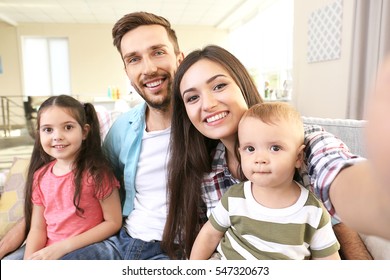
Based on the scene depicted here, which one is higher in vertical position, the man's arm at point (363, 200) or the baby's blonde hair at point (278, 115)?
the baby's blonde hair at point (278, 115)

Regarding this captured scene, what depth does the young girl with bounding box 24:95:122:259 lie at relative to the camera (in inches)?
33.3

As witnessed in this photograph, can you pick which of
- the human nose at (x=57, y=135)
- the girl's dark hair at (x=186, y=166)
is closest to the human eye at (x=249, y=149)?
the girl's dark hair at (x=186, y=166)

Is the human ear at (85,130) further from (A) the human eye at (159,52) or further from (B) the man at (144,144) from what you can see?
(A) the human eye at (159,52)

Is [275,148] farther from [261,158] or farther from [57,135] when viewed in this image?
[57,135]

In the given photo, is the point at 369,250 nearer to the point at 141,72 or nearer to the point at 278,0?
the point at 141,72

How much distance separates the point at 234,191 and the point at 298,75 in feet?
8.09

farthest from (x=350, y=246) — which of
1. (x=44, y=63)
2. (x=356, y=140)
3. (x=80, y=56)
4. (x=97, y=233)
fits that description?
(x=44, y=63)

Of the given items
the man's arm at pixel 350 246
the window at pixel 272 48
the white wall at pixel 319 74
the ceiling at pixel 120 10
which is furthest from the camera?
the ceiling at pixel 120 10

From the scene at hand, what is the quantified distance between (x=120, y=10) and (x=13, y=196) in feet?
15.1

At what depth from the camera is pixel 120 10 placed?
16.4 feet

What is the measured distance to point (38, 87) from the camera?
613 cm

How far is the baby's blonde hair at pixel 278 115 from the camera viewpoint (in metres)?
0.57

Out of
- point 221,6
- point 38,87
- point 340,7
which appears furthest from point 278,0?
point 38,87

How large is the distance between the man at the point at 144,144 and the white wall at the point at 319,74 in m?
1.71
